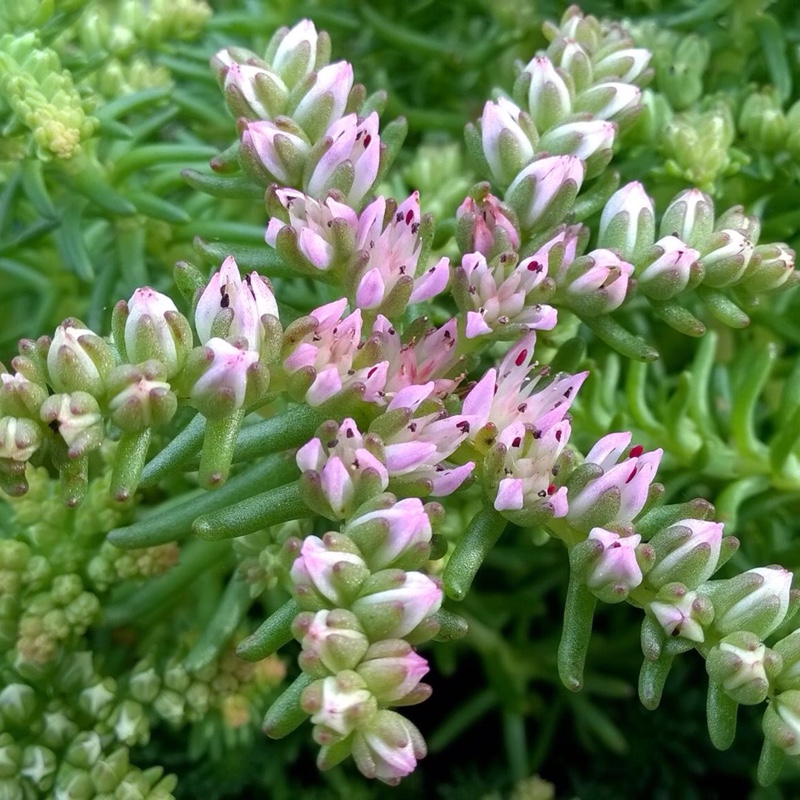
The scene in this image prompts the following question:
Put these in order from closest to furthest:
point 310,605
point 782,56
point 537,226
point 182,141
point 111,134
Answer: point 310,605 → point 537,226 → point 111,134 → point 782,56 → point 182,141

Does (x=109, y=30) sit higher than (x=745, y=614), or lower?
higher

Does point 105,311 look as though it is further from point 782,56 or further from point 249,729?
point 782,56

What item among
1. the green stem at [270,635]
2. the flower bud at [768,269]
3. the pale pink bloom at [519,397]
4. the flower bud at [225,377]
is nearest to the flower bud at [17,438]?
the flower bud at [225,377]

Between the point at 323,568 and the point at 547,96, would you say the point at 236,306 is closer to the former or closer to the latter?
the point at 323,568

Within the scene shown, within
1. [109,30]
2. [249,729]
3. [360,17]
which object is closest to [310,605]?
[249,729]

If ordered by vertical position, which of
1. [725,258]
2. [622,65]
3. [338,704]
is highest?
[622,65]

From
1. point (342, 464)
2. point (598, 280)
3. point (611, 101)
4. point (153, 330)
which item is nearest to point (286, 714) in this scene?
point (342, 464)

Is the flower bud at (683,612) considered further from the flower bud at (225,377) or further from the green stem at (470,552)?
the flower bud at (225,377)
